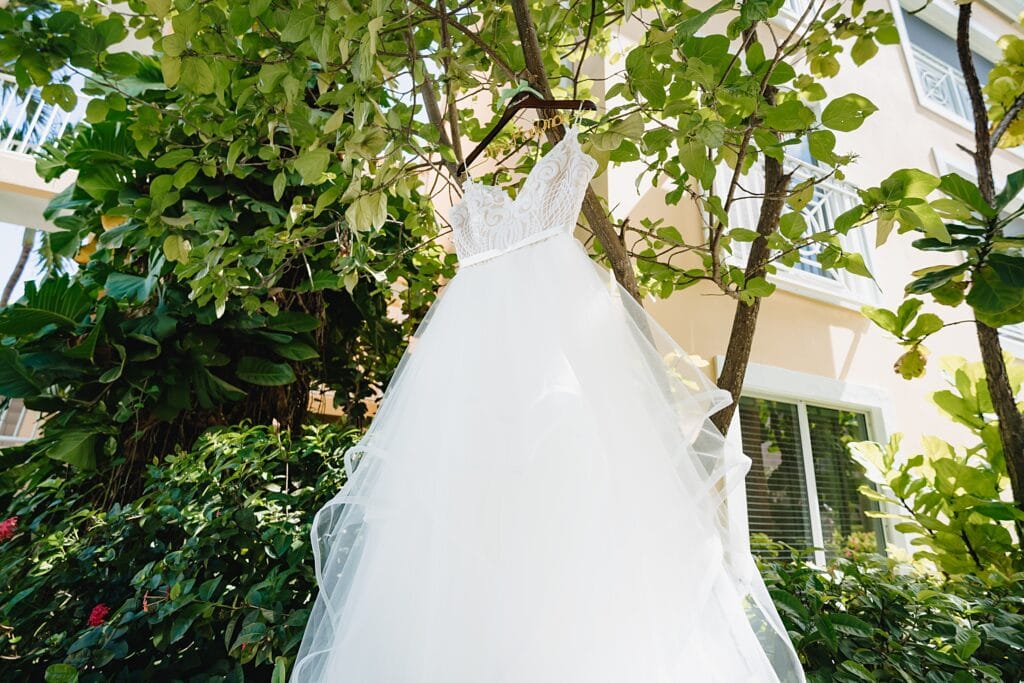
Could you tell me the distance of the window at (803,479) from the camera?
151 inches

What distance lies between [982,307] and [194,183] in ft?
9.39

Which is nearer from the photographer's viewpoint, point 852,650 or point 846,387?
point 852,650

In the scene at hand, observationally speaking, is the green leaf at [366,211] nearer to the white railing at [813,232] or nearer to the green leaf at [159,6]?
the green leaf at [159,6]

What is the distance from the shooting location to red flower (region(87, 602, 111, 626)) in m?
1.33

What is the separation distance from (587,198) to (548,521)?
89 centimetres

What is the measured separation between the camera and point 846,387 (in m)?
4.33

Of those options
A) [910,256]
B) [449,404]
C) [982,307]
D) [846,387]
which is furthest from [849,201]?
[449,404]

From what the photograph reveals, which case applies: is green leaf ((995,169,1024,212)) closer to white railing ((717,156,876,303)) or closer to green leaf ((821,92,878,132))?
green leaf ((821,92,878,132))

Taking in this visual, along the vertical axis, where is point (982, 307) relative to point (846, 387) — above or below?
below

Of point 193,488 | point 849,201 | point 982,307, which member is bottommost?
point 193,488

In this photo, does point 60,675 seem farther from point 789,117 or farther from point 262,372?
point 789,117

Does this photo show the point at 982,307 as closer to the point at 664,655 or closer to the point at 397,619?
the point at 664,655

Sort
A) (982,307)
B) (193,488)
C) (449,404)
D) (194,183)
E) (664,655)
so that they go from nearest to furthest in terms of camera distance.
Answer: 1. (664,655)
2. (449,404)
3. (982,307)
4. (193,488)
5. (194,183)

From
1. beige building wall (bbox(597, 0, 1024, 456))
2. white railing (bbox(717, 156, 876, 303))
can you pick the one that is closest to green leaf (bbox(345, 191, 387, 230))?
beige building wall (bbox(597, 0, 1024, 456))
